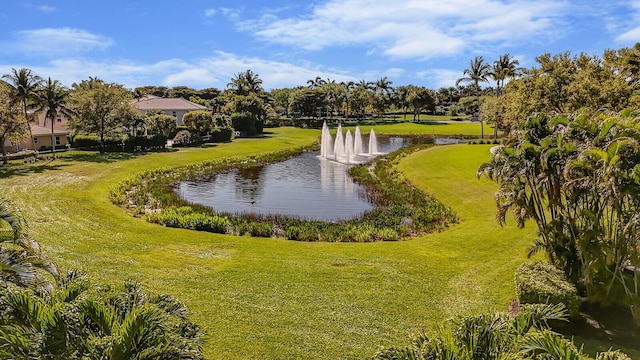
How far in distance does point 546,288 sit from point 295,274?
8.87 m

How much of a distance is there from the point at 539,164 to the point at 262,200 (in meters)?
23.2

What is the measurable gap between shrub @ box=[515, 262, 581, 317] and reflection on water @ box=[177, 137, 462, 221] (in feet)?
50.1

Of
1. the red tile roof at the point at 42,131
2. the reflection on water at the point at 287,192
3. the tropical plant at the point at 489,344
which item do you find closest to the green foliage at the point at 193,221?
the reflection on water at the point at 287,192

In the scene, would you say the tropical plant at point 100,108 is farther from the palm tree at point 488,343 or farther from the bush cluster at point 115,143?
the palm tree at point 488,343

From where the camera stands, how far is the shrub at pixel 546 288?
1304 centimetres

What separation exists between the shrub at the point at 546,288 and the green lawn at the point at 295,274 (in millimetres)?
1658

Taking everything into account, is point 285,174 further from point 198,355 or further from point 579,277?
point 198,355

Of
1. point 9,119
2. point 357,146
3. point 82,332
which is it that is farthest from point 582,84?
point 9,119

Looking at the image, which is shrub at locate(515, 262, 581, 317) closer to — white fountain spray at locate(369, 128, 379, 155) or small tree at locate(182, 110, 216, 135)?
white fountain spray at locate(369, 128, 379, 155)

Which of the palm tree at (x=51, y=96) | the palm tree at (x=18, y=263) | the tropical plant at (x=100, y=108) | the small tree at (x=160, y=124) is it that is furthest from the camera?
the small tree at (x=160, y=124)

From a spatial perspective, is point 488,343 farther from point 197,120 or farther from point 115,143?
point 197,120

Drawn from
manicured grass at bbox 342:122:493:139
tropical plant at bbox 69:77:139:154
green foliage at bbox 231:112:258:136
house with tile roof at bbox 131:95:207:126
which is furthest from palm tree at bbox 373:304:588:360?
house with tile roof at bbox 131:95:207:126

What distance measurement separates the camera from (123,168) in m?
46.3

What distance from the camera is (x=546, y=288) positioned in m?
13.2
